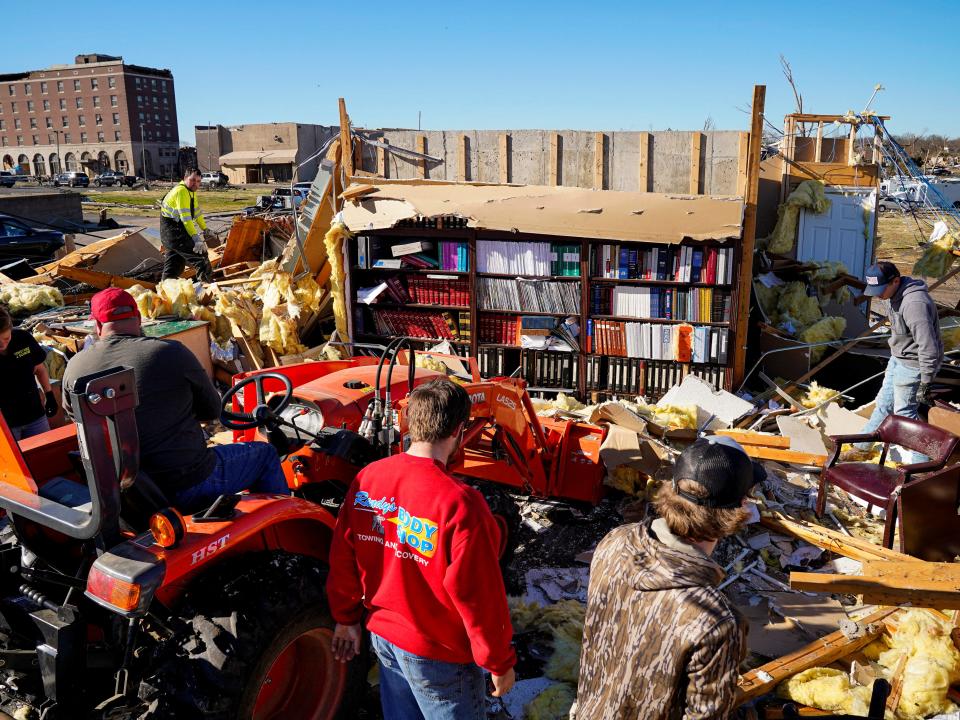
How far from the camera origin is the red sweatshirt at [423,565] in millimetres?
2396

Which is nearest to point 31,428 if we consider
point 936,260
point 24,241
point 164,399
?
point 164,399

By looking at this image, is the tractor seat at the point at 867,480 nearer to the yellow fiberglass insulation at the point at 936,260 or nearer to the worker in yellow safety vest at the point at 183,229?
the yellow fiberglass insulation at the point at 936,260

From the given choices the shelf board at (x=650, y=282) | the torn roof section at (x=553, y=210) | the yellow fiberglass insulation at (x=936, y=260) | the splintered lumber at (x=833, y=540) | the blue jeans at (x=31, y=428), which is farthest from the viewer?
the yellow fiberglass insulation at (x=936, y=260)

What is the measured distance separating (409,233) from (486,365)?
5.87 feet

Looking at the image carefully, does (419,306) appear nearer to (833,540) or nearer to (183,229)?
(183,229)

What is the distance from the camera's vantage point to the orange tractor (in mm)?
2545

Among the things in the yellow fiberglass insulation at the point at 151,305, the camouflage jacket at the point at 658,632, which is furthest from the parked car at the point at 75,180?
the camouflage jacket at the point at 658,632

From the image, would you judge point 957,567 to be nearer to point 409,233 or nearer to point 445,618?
point 445,618

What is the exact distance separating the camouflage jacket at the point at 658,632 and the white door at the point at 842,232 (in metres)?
9.29

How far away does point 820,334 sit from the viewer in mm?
8977

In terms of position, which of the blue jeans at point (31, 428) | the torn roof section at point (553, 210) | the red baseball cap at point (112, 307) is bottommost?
the blue jeans at point (31, 428)

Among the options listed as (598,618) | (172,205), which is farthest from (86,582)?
(172,205)

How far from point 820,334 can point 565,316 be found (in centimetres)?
313

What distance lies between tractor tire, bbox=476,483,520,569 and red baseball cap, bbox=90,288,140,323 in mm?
2395
